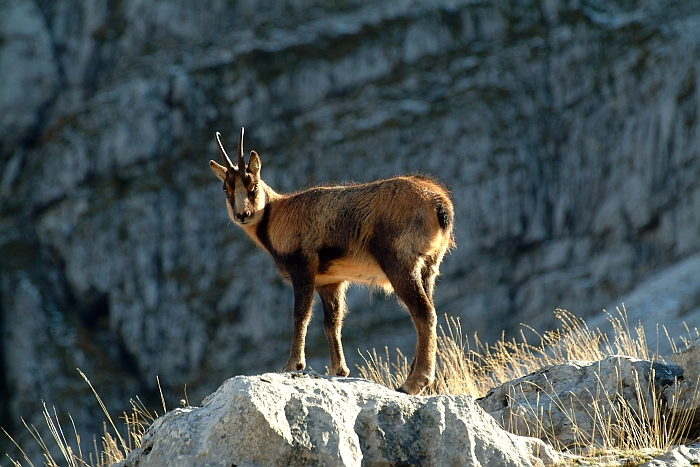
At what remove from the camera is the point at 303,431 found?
5805 mm

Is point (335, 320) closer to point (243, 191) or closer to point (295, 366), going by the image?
point (295, 366)

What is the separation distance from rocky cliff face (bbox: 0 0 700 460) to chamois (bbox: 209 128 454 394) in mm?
51203

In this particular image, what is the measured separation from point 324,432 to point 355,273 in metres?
4.15

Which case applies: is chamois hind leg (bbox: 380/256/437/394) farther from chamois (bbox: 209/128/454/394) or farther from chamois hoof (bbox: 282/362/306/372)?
chamois hoof (bbox: 282/362/306/372)

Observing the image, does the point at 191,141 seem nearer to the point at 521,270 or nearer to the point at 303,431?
the point at 521,270

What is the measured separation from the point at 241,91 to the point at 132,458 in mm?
73198

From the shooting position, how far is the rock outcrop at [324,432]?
18.8ft

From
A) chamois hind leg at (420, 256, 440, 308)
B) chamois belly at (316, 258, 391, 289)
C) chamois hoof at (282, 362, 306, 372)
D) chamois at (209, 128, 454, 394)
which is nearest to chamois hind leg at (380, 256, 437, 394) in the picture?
chamois at (209, 128, 454, 394)

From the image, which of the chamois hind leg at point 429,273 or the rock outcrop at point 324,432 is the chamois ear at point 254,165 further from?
the rock outcrop at point 324,432

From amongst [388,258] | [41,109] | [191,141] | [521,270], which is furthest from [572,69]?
[388,258]

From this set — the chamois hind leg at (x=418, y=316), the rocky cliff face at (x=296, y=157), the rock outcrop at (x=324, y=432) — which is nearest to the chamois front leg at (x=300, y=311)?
the chamois hind leg at (x=418, y=316)

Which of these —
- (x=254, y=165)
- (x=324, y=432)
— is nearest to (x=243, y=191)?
(x=254, y=165)

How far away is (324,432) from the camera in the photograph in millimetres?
5836

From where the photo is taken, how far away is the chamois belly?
972 cm
